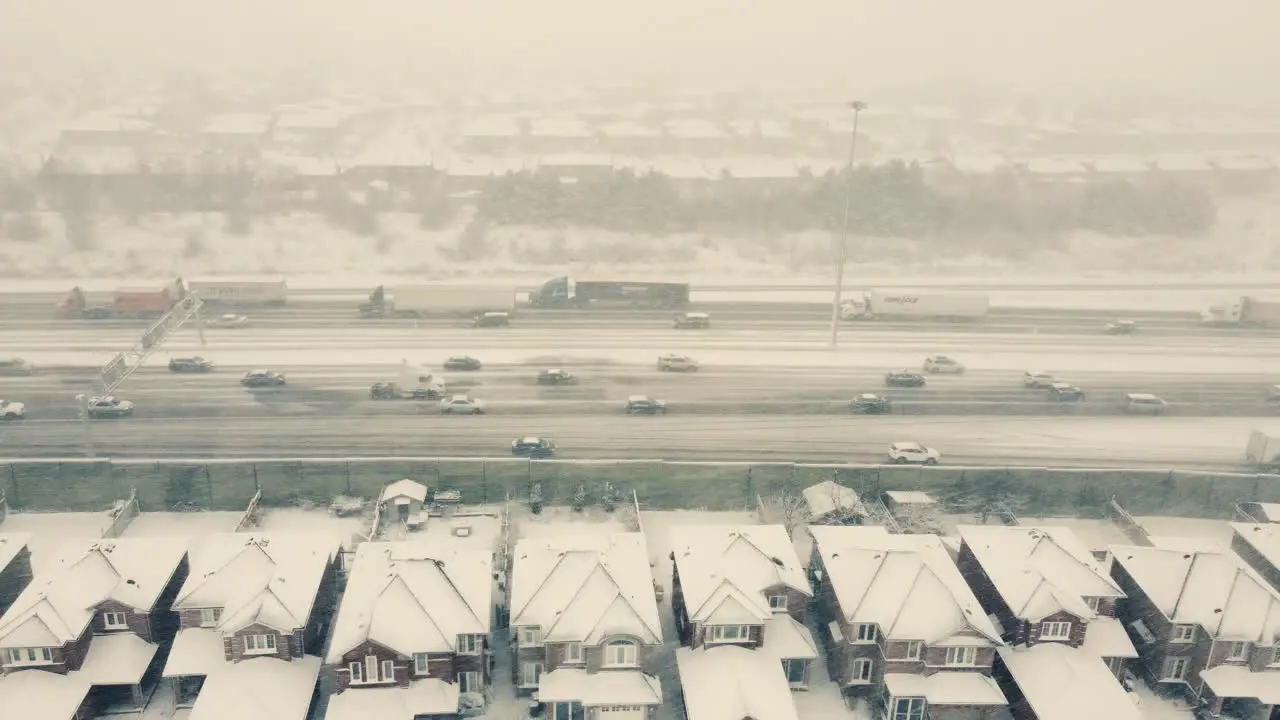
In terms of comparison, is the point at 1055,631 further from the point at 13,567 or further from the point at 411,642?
the point at 13,567

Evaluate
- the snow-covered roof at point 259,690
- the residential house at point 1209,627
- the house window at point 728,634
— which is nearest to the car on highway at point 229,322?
the snow-covered roof at point 259,690

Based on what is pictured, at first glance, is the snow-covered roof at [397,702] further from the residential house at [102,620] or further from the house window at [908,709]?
the house window at [908,709]

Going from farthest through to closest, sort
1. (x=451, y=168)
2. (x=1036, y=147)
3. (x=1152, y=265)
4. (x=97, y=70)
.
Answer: (x=97, y=70)
(x=1036, y=147)
(x=451, y=168)
(x=1152, y=265)

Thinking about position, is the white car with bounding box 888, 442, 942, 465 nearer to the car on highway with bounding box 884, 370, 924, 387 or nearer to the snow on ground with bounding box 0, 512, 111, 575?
the car on highway with bounding box 884, 370, 924, 387

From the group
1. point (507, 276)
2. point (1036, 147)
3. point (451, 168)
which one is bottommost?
point (507, 276)

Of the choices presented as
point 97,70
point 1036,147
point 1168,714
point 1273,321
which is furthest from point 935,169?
point 97,70

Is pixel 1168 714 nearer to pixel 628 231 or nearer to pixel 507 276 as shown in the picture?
pixel 507 276

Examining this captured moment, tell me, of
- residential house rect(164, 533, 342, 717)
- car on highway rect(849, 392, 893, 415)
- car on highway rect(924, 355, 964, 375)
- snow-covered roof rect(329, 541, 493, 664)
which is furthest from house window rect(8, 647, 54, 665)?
car on highway rect(924, 355, 964, 375)
